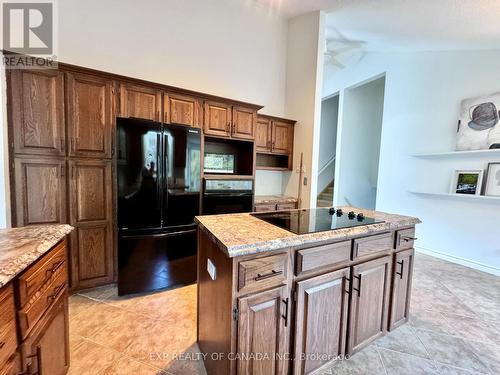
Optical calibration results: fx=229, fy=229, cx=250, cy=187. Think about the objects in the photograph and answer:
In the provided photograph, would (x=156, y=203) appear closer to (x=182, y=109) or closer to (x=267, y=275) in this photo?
(x=182, y=109)

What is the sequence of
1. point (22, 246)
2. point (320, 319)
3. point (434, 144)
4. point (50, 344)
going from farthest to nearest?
point (434, 144) < point (320, 319) < point (50, 344) < point (22, 246)

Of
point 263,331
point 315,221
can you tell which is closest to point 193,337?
point 263,331

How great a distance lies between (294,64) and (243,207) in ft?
8.58

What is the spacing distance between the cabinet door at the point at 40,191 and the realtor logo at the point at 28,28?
1.18 meters

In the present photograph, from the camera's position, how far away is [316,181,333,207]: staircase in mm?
6258

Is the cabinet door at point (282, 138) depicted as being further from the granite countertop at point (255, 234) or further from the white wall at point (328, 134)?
the white wall at point (328, 134)

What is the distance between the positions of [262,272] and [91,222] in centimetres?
216

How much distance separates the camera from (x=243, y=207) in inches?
123

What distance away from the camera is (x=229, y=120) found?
3.10 metres

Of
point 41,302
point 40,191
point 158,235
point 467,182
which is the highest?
point 467,182

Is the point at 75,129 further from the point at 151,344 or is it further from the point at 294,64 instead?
the point at 294,64

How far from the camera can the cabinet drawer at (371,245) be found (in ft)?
5.04

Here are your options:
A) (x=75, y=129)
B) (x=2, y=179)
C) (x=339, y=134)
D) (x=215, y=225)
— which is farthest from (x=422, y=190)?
(x=2, y=179)

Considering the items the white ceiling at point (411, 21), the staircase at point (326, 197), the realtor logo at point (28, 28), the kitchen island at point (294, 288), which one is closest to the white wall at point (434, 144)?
the white ceiling at point (411, 21)
